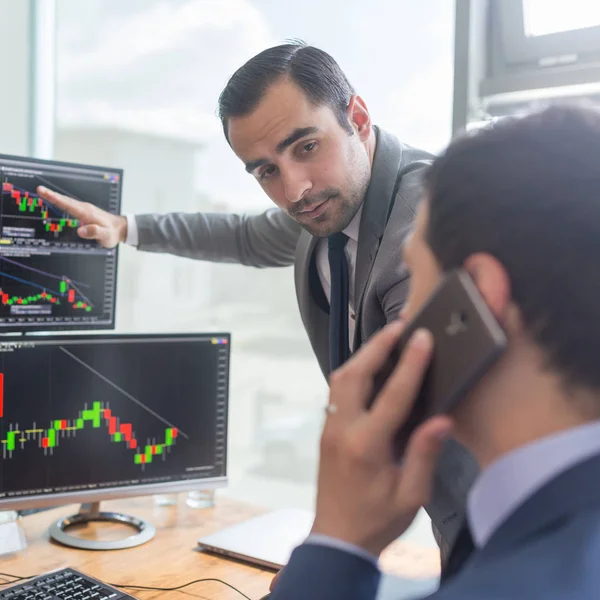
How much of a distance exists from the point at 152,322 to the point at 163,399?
0.88 metres

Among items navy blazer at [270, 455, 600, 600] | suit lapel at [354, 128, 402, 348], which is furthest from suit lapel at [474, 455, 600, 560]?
suit lapel at [354, 128, 402, 348]

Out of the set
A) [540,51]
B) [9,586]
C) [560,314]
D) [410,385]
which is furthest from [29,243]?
[540,51]

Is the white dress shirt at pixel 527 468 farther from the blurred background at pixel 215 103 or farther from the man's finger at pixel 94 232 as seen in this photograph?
the blurred background at pixel 215 103

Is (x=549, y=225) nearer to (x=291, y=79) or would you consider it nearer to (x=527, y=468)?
(x=527, y=468)

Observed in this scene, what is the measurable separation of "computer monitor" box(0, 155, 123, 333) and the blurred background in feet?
2.22

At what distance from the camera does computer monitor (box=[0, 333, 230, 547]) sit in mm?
1335

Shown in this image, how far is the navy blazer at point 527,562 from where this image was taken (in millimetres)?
473

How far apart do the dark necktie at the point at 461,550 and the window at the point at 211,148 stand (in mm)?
1320

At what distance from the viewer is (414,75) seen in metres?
1.85

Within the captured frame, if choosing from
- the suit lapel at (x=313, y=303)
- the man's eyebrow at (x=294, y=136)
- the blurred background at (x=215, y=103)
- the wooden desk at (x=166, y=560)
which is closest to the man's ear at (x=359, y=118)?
the man's eyebrow at (x=294, y=136)

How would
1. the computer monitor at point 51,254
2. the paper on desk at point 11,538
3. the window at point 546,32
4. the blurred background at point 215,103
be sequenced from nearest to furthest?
1. the paper on desk at point 11,538
2. the computer monitor at point 51,254
3. the window at point 546,32
4. the blurred background at point 215,103

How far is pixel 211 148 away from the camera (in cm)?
215

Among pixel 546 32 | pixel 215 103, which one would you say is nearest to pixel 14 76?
pixel 215 103

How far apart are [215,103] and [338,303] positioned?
3.28 feet
